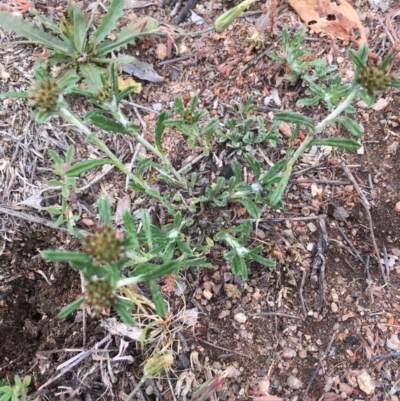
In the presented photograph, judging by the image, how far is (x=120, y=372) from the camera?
2441 mm

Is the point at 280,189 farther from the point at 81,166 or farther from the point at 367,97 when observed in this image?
the point at 81,166

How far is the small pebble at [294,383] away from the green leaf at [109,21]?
2.19m

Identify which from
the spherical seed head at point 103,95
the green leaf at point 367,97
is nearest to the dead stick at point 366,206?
the green leaf at point 367,97

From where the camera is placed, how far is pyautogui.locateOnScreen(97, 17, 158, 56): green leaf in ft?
9.55

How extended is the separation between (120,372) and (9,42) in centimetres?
211

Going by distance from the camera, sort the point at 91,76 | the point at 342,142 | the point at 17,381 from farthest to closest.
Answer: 1. the point at 91,76
2. the point at 17,381
3. the point at 342,142

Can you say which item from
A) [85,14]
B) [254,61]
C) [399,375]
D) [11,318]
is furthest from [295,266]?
[85,14]

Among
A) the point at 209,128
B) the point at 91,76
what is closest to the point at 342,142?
the point at 209,128

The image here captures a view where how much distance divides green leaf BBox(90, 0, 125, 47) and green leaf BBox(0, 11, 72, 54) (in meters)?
0.18

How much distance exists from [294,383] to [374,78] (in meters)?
1.51

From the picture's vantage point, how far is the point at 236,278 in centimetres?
259

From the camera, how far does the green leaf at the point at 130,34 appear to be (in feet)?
9.55

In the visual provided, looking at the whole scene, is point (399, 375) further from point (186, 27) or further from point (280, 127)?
point (186, 27)

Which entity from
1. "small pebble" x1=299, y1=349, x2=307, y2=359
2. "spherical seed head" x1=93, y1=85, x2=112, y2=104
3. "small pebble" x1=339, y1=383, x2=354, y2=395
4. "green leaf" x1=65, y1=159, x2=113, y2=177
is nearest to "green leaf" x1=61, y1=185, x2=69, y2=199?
"green leaf" x1=65, y1=159, x2=113, y2=177
